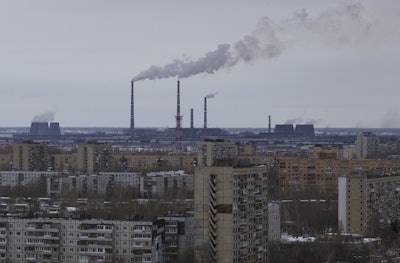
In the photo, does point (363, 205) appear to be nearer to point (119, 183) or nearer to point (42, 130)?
point (119, 183)

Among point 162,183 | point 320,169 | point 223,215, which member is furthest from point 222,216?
point 320,169

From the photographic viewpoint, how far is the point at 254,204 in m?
14.2

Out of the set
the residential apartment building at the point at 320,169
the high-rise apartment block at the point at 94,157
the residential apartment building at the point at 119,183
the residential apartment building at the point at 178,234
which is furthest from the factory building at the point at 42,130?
the residential apartment building at the point at 178,234

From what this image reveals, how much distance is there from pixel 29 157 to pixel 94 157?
82.9 inches

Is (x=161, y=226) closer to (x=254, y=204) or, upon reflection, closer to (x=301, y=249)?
(x=254, y=204)

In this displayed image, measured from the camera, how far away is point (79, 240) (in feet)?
46.8

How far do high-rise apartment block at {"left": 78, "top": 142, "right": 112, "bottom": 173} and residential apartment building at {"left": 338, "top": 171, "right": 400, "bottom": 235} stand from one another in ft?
51.0

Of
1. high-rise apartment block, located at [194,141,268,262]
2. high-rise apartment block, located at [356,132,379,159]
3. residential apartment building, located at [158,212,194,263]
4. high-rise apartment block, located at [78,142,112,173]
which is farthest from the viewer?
high-rise apartment block, located at [356,132,379,159]

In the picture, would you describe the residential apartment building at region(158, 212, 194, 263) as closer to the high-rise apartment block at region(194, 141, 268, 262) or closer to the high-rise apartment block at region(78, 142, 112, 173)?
the high-rise apartment block at region(194, 141, 268, 262)

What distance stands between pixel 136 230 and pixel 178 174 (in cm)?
1370

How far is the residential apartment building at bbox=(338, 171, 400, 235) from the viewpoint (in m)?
18.8

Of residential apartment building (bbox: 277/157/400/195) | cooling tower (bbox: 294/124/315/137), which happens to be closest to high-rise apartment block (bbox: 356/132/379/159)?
residential apartment building (bbox: 277/157/400/195)

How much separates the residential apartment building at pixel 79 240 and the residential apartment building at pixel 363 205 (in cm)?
535

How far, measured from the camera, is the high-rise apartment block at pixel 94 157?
3416cm
